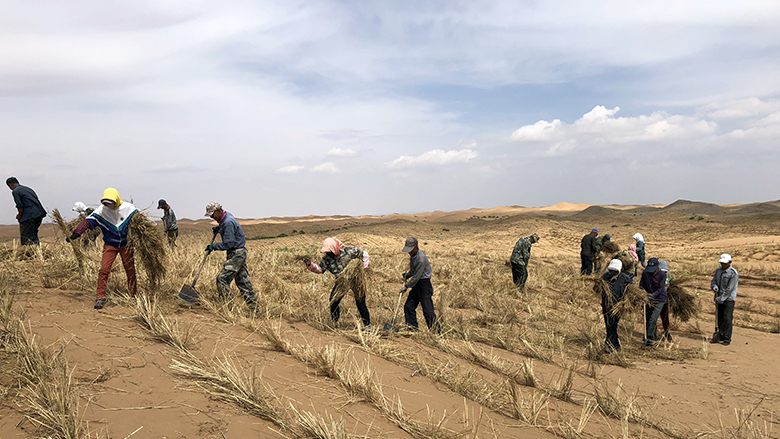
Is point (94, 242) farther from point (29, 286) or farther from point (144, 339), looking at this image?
point (144, 339)

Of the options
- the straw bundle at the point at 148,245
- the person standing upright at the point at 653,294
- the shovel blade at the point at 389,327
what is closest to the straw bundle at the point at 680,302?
the person standing upright at the point at 653,294

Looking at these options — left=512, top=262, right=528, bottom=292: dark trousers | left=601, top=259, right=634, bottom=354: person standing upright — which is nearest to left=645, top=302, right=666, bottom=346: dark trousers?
left=601, top=259, right=634, bottom=354: person standing upright

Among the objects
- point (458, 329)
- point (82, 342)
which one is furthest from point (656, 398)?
point (82, 342)

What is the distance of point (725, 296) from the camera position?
25.0 feet

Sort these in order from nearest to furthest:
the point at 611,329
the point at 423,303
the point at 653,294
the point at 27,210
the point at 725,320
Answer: the point at 423,303, the point at 611,329, the point at 653,294, the point at 725,320, the point at 27,210

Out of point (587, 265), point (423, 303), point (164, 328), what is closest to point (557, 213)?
point (587, 265)

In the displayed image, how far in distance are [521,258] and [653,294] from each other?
3437 millimetres

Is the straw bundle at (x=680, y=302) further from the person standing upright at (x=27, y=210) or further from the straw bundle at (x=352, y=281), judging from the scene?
the person standing upright at (x=27, y=210)

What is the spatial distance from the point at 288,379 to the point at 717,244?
2425 centimetres

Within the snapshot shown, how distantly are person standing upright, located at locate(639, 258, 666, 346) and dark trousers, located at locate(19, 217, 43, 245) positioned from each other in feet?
37.1

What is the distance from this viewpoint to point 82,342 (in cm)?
438

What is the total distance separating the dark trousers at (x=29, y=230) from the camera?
874 cm

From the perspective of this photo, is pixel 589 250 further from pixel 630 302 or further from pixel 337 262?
pixel 337 262

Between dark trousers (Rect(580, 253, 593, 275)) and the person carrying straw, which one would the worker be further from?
dark trousers (Rect(580, 253, 593, 275))
